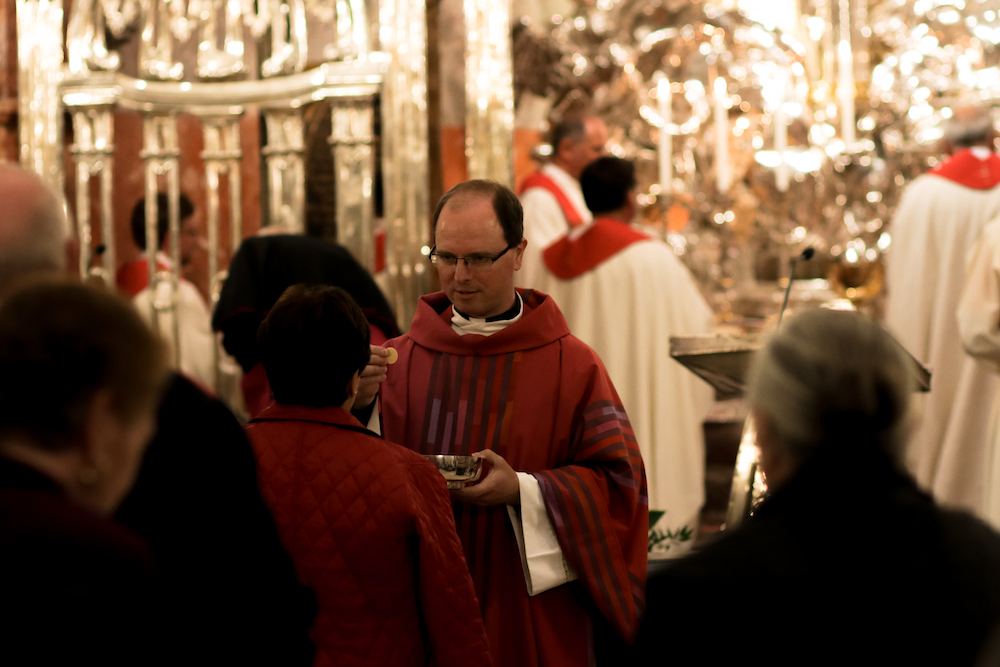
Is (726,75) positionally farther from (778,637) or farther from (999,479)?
(778,637)

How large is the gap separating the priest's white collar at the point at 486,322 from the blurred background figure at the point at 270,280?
94 centimetres

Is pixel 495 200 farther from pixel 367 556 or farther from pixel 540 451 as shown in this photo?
pixel 367 556

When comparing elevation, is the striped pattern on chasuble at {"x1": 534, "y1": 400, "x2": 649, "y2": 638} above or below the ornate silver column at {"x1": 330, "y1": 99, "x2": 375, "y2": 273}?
below

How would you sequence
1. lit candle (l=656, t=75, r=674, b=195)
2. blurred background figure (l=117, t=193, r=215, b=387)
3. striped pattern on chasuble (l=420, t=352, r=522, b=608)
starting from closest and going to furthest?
1. striped pattern on chasuble (l=420, t=352, r=522, b=608)
2. blurred background figure (l=117, t=193, r=215, b=387)
3. lit candle (l=656, t=75, r=674, b=195)

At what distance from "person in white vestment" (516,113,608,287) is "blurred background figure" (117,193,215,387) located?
1577 mm

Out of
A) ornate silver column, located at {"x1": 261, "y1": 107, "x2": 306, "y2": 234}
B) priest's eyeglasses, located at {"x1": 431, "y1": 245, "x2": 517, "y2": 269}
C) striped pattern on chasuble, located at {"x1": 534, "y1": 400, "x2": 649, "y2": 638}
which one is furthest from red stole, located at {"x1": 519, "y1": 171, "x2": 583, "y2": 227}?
striped pattern on chasuble, located at {"x1": 534, "y1": 400, "x2": 649, "y2": 638}

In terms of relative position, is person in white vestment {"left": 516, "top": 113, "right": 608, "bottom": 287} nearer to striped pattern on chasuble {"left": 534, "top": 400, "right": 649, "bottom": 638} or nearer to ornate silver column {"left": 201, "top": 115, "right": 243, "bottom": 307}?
ornate silver column {"left": 201, "top": 115, "right": 243, "bottom": 307}

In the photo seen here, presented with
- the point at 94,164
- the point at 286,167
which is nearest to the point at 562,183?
the point at 286,167

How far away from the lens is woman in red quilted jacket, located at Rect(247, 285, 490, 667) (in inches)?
78.7

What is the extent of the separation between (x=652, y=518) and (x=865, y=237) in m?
2.67

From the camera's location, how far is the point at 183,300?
4.69 meters

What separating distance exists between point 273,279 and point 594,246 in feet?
6.33

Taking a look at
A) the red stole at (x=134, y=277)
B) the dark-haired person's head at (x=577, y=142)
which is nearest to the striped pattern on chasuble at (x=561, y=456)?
the red stole at (x=134, y=277)

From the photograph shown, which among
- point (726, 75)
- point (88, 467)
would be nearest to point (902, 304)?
point (726, 75)
